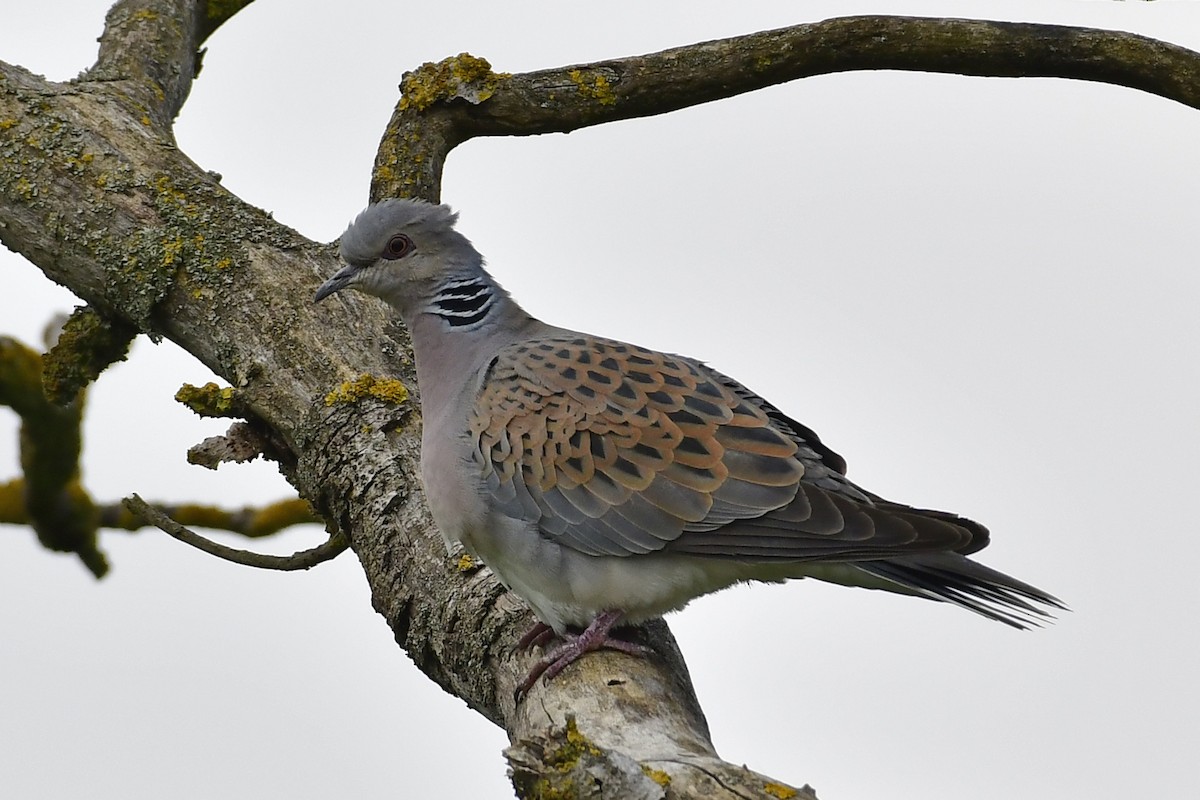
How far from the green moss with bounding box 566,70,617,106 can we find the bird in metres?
1.48

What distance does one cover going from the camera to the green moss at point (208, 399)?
4.68m

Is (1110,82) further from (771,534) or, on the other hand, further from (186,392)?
(186,392)

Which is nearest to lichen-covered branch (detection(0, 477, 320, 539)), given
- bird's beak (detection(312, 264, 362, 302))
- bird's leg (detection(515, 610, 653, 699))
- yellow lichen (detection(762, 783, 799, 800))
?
bird's beak (detection(312, 264, 362, 302))

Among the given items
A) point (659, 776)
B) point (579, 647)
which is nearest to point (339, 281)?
point (579, 647)

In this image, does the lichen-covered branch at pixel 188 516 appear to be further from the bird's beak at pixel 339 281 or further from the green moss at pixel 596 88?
the green moss at pixel 596 88

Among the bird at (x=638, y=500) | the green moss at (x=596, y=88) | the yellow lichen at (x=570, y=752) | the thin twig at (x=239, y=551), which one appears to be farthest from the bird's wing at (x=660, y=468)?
the green moss at (x=596, y=88)

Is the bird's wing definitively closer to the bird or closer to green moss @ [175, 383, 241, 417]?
the bird

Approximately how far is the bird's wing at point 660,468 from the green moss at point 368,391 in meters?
0.49

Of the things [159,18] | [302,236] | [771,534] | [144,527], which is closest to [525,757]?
[771,534]

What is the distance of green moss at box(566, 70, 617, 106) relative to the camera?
222 inches

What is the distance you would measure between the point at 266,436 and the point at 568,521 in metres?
1.29

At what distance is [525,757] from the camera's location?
2.93 meters

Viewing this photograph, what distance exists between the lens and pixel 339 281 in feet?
15.7

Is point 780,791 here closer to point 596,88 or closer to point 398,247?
point 398,247
